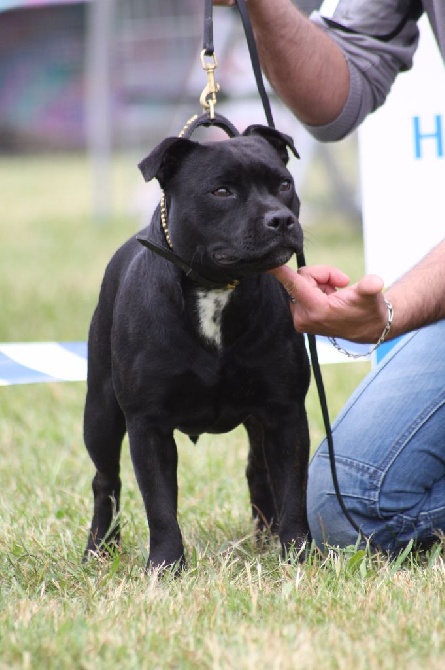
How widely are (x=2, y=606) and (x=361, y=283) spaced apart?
1.05 metres

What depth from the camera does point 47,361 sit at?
12.8ft

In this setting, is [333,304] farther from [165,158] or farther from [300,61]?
[300,61]

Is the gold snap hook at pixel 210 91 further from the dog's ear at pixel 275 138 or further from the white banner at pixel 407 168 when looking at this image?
the white banner at pixel 407 168

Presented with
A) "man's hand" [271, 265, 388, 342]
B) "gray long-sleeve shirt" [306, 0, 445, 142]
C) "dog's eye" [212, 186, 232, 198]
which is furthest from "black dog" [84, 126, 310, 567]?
"gray long-sleeve shirt" [306, 0, 445, 142]

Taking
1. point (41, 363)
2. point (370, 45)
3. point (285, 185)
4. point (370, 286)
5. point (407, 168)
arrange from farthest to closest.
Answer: point (407, 168), point (41, 363), point (370, 45), point (285, 185), point (370, 286)

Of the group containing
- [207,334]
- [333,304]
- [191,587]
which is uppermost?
[333,304]

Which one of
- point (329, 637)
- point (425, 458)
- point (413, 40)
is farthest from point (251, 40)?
point (329, 637)

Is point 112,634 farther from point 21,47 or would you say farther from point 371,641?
point 21,47

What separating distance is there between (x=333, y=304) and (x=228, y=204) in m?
0.32

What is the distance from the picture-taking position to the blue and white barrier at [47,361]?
12.1ft

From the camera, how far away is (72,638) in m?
2.14

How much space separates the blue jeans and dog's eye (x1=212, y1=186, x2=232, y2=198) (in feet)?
3.01

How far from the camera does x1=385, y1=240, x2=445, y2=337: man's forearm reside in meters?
2.61

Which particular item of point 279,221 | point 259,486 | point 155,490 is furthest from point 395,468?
point 279,221
